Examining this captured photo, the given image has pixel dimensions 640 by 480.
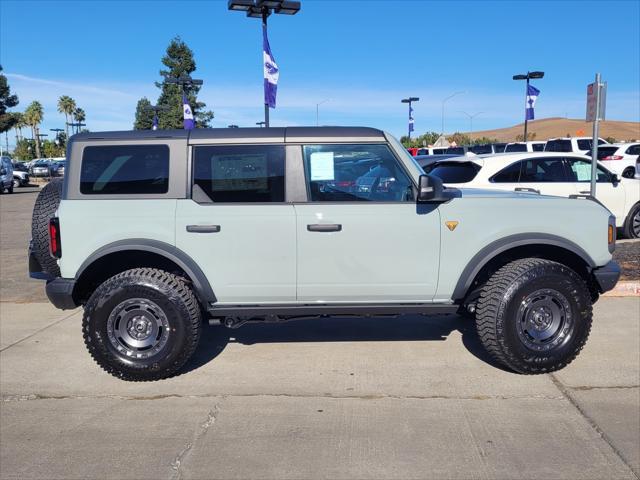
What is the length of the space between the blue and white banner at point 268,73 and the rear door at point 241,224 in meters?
8.94

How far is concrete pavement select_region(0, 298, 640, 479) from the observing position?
3.43 m

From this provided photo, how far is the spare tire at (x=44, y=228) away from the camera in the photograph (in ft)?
15.9

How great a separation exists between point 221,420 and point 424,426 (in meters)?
1.37

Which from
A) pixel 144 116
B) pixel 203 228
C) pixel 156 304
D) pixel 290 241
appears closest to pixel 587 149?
pixel 290 241

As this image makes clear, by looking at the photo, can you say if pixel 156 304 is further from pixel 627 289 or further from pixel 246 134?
pixel 627 289

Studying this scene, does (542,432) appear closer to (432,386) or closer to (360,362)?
(432,386)

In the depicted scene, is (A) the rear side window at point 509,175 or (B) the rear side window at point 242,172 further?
(A) the rear side window at point 509,175

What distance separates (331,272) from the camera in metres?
4.62

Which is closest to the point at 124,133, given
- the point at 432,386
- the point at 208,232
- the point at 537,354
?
the point at 208,232

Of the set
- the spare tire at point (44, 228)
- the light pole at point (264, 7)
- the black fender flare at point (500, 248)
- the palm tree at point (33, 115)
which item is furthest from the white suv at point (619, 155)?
the palm tree at point (33, 115)

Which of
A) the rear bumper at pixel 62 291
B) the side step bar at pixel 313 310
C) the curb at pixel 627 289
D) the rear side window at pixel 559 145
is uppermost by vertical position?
the rear side window at pixel 559 145

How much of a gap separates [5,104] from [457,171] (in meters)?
54.6

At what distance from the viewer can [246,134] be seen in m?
4.68

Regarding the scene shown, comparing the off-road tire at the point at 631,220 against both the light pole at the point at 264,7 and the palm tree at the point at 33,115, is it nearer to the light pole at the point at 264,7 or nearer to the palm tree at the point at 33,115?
the light pole at the point at 264,7
